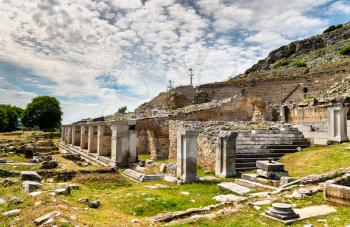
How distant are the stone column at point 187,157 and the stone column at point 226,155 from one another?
1324 mm

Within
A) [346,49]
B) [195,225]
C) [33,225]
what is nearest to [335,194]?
[195,225]

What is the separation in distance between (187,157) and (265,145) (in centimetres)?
487

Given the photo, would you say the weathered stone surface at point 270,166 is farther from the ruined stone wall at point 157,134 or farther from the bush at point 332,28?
the bush at point 332,28

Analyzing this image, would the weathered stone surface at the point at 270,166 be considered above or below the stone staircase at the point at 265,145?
below

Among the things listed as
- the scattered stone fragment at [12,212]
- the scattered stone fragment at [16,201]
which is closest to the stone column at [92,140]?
the scattered stone fragment at [16,201]

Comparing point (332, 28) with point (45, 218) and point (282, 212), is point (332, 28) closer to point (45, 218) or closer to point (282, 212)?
point (282, 212)

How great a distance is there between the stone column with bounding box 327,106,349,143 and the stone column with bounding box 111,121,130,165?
9207mm

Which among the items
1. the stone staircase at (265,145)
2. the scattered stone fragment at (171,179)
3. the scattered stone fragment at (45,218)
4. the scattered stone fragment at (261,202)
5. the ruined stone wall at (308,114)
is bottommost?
the scattered stone fragment at (171,179)

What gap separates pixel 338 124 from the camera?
43.2ft

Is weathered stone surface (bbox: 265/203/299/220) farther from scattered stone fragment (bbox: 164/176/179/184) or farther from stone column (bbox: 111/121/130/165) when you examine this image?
stone column (bbox: 111/121/130/165)

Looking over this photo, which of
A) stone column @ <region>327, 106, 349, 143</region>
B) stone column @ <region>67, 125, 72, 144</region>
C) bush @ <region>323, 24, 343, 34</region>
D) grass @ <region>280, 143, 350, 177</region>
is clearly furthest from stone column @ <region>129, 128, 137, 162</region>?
bush @ <region>323, 24, 343, 34</region>

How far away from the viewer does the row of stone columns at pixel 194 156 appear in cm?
1065

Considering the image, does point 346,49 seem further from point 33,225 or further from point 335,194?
point 33,225

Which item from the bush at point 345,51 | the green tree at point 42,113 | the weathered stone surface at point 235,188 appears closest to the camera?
the weathered stone surface at point 235,188
